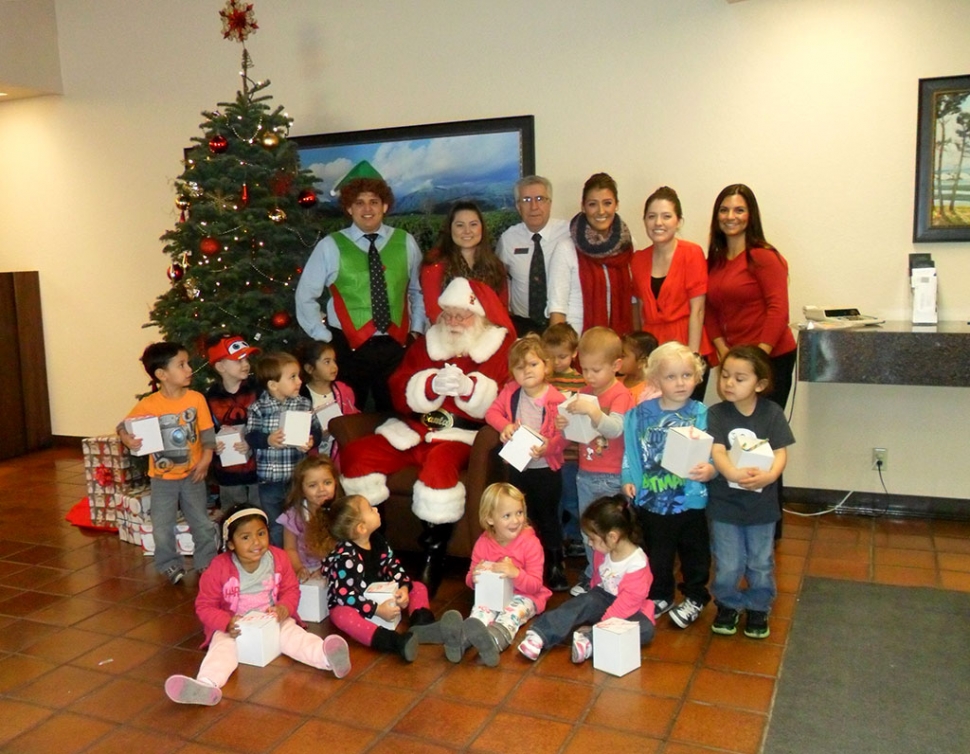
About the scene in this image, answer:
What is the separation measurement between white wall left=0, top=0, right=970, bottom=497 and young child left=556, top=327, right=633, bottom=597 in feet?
5.68

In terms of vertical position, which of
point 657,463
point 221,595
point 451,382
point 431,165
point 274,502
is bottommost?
point 221,595

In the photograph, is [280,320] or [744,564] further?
[280,320]

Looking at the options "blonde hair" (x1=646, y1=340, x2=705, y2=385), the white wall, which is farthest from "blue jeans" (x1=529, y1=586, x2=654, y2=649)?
the white wall

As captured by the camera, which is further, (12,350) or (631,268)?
(12,350)

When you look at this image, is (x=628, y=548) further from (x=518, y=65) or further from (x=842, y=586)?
(x=518, y=65)

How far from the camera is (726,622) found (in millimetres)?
3584

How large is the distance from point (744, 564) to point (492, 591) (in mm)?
977

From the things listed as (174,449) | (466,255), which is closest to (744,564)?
(466,255)

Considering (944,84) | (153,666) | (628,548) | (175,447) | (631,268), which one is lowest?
(153,666)

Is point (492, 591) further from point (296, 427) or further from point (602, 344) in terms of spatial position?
point (296, 427)

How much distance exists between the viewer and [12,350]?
23.1ft

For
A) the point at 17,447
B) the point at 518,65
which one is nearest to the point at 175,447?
the point at 518,65

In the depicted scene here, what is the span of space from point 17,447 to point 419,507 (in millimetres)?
4408

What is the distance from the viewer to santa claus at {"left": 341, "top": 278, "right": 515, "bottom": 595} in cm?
411
